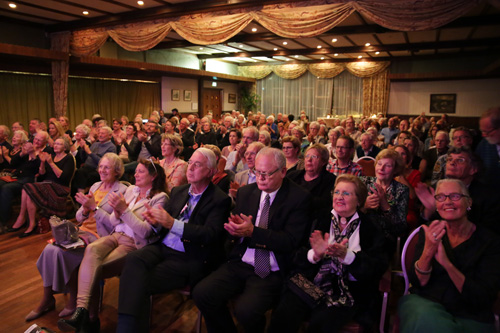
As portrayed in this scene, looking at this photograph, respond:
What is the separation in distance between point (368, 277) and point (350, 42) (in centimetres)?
1034

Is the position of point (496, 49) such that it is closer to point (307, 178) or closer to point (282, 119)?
point (282, 119)

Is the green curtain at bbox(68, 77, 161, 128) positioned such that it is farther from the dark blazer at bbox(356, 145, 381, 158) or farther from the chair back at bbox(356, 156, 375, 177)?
the chair back at bbox(356, 156, 375, 177)

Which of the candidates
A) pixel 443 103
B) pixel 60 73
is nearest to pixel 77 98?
pixel 60 73

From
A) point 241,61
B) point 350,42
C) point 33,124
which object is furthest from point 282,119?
point 33,124

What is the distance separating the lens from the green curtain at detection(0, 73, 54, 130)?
8273 mm

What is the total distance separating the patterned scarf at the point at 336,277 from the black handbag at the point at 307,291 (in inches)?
2.7

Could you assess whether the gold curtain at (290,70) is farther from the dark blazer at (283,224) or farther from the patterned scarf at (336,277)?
the patterned scarf at (336,277)

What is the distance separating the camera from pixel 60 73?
8266 millimetres

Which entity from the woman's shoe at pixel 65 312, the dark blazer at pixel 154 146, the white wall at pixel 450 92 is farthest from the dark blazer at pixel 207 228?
the white wall at pixel 450 92

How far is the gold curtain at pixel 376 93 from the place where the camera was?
1473cm

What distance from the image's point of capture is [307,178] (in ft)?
10.5

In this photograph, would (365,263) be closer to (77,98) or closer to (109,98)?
(77,98)

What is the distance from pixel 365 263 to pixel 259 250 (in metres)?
0.68

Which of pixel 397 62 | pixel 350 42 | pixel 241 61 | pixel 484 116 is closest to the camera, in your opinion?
pixel 484 116
